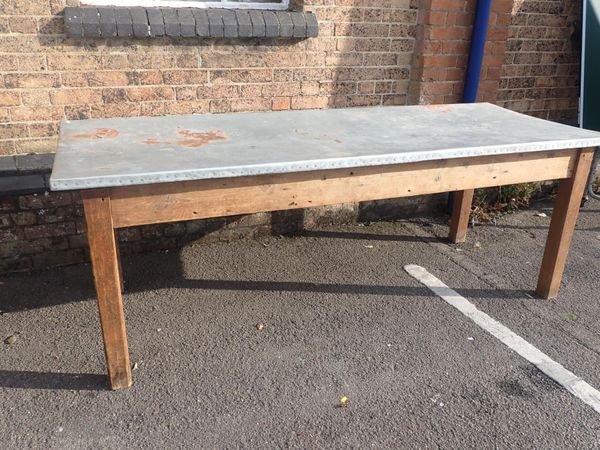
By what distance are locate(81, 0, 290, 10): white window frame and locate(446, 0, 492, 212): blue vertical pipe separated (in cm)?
142

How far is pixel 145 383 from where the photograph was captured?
2508 mm

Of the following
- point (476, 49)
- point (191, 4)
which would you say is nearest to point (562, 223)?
point (476, 49)

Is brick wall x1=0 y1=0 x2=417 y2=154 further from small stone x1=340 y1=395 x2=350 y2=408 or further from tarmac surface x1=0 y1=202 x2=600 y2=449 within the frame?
small stone x1=340 y1=395 x2=350 y2=408

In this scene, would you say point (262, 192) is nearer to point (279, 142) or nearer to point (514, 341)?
point (279, 142)

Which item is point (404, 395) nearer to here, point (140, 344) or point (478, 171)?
point (478, 171)

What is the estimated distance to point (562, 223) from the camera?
312 cm

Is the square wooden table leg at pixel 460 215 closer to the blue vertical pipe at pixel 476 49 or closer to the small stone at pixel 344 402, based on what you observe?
the blue vertical pipe at pixel 476 49

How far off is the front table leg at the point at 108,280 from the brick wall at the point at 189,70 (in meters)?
1.40

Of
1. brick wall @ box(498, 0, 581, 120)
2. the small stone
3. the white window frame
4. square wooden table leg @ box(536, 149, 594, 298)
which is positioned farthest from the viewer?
brick wall @ box(498, 0, 581, 120)

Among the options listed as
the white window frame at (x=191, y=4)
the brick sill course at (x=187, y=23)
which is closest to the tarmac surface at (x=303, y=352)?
the brick sill course at (x=187, y=23)

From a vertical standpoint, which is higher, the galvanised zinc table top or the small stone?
the galvanised zinc table top

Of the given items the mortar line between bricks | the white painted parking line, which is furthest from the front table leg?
the mortar line between bricks

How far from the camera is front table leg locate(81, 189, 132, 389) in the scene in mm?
2076

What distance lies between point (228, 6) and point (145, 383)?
2.37 meters
